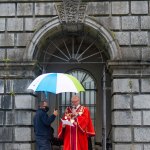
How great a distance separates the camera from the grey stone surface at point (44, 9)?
12.0m

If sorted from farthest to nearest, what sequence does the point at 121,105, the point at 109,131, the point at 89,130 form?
the point at 109,131 → the point at 121,105 → the point at 89,130

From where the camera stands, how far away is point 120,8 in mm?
11977

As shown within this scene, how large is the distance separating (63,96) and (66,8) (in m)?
2.85

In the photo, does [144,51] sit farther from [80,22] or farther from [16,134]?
[16,134]

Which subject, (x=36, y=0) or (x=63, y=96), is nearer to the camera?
(x=36, y=0)

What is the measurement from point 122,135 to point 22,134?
265 centimetres

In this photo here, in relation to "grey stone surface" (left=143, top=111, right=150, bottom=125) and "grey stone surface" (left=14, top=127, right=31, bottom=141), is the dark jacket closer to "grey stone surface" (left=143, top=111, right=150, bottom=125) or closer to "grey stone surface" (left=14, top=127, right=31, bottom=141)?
"grey stone surface" (left=14, top=127, right=31, bottom=141)

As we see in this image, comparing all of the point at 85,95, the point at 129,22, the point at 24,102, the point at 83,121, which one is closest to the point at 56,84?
the point at 83,121

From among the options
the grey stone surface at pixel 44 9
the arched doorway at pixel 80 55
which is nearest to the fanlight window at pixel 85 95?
the arched doorway at pixel 80 55

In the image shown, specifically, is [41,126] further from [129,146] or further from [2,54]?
[2,54]

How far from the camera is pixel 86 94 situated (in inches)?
523

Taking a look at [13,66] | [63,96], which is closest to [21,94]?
[13,66]

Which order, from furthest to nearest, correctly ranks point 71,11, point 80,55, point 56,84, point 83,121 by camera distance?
point 80,55 → point 71,11 → point 83,121 → point 56,84

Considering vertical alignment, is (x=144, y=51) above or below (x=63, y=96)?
above
